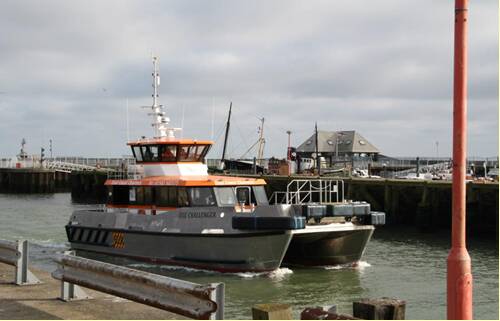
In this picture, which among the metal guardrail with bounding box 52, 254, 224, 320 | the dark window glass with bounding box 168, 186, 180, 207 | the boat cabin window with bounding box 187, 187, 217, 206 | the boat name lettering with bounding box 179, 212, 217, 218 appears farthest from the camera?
the dark window glass with bounding box 168, 186, 180, 207

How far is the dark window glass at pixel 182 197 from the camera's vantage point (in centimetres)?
1839

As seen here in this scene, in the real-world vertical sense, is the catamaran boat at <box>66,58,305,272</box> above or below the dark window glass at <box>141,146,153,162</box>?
below

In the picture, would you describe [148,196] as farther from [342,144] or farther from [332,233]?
[342,144]

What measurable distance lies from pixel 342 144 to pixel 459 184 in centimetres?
7332

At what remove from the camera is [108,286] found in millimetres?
7418

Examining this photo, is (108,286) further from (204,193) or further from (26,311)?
(204,193)

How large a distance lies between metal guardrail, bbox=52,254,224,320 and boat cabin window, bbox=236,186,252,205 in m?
10.4

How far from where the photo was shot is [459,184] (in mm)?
5785

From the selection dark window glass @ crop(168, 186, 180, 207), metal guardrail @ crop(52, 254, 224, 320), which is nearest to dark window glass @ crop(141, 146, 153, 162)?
dark window glass @ crop(168, 186, 180, 207)

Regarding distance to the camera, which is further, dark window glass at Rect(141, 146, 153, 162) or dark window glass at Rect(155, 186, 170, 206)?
dark window glass at Rect(141, 146, 153, 162)

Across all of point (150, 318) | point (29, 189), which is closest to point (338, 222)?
point (150, 318)

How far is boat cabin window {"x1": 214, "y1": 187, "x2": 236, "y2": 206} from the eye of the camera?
716 inches

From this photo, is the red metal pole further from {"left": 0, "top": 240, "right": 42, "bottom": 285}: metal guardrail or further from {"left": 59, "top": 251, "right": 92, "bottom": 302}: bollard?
{"left": 0, "top": 240, "right": 42, "bottom": 285}: metal guardrail

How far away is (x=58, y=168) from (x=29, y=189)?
487 centimetres
